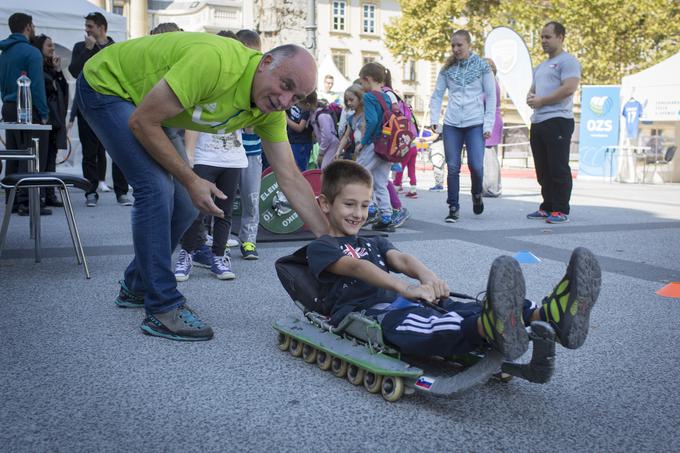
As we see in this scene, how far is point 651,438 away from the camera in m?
2.48

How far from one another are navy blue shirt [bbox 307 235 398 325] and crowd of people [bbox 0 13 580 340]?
→ 23cm

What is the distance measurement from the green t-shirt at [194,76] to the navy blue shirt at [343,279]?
731 mm

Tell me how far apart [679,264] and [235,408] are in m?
4.56

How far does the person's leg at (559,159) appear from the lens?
867 cm

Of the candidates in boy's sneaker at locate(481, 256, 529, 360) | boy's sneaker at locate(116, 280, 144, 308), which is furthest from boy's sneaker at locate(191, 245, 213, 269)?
boy's sneaker at locate(481, 256, 529, 360)

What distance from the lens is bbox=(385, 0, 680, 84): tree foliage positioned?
3381 centimetres

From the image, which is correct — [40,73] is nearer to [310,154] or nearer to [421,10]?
[310,154]

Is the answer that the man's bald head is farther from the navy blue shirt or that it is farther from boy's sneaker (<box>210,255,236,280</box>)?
boy's sneaker (<box>210,255,236,280</box>)

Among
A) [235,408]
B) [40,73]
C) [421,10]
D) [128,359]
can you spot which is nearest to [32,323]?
[128,359]

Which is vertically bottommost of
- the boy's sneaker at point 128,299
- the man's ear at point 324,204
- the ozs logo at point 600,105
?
the boy's sneaker at point 128,299

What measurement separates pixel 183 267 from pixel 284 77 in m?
2.40

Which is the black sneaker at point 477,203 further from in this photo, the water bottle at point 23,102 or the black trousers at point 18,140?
the black trousers at point 18,140

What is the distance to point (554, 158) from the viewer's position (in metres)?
8.73

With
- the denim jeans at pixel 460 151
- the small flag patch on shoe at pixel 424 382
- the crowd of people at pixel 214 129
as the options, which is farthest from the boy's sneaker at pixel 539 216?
the small flag patch on shoe at pixel 424 382
